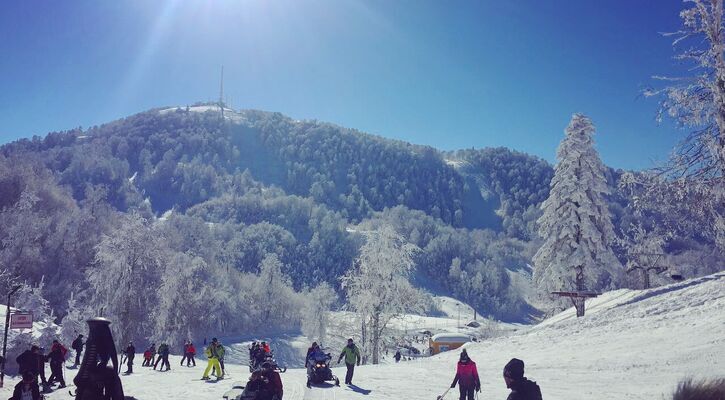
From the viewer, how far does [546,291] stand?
37.1 meters

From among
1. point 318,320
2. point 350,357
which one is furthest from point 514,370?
point 318,320

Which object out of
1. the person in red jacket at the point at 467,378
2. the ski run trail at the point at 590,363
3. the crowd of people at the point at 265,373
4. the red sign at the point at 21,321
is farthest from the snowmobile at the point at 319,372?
the red sign at the point at 21,321

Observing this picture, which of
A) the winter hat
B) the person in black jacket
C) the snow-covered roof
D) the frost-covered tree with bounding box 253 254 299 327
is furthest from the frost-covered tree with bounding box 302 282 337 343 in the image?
the winter hat

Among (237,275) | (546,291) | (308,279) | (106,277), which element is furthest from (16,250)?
(308,279)

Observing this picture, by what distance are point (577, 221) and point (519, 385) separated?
104 ft

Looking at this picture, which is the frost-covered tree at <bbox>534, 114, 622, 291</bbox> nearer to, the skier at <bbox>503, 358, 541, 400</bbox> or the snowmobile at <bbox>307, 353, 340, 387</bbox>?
the snowmobile at <bbox>307, 353, 340, 387</bbox>

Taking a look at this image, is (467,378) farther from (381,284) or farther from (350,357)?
(381,284)

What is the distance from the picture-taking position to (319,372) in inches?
772

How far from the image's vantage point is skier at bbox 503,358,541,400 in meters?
5.88

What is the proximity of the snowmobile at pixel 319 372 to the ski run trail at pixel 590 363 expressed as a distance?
0.42 meters

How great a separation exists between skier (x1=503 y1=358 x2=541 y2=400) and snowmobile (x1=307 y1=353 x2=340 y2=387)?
14.5 m

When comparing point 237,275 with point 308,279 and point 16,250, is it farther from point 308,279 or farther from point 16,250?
point 308,279

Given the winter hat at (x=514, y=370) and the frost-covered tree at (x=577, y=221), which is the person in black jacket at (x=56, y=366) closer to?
the winter hat at (x=514, y=370)

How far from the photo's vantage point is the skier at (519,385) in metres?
5.88
